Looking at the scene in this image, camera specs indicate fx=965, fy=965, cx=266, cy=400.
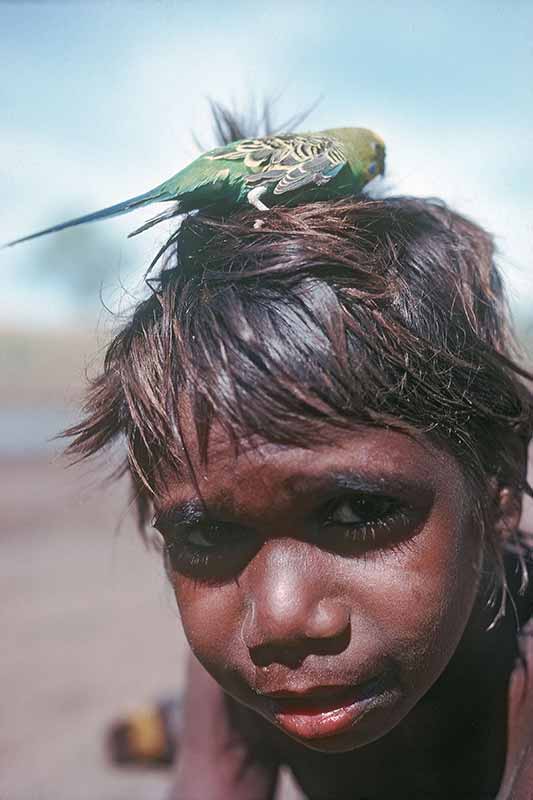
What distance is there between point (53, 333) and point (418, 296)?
38.7m

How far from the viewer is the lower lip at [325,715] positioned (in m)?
1.53

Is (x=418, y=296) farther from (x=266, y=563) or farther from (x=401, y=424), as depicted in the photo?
(x=266, y=563)

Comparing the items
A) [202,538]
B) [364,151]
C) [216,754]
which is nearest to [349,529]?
[202,538]

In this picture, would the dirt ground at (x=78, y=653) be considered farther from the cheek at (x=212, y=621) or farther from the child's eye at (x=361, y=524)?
the child's eye at (x=361, y=524)

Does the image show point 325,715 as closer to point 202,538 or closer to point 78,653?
point 202,538

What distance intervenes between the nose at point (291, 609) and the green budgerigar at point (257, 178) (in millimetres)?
649

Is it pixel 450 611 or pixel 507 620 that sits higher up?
pixel 450 611

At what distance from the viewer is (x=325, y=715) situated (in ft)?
5.04

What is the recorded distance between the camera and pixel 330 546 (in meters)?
1.51

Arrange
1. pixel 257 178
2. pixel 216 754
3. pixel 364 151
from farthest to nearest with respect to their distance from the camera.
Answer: pixel 216 754 → pixel 364 151 → pixel 257 178

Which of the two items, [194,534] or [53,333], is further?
[53,333]

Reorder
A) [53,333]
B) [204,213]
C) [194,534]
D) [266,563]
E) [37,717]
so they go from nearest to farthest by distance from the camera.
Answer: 1. [266,563]
2. [194,534]
3. [204,213]
4. [37,717]
5. [53,333]

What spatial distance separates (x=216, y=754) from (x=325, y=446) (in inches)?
49.8

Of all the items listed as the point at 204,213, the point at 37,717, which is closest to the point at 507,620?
the point at 204,213
